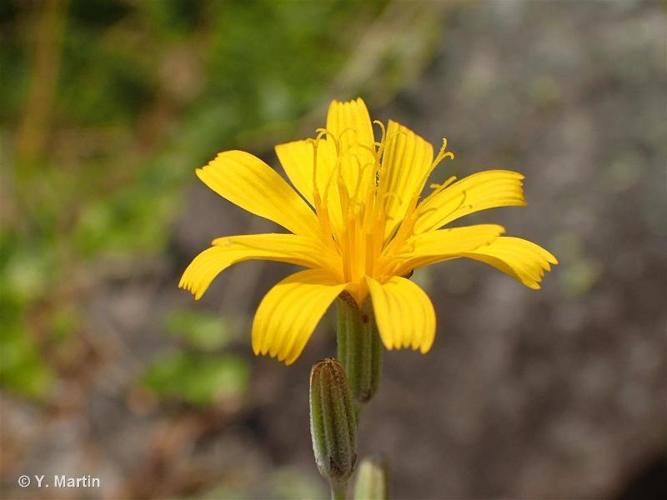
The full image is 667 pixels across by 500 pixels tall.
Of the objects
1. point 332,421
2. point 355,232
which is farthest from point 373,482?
point 355,232

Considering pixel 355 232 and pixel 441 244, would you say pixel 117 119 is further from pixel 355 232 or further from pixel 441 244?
pixel 441 244

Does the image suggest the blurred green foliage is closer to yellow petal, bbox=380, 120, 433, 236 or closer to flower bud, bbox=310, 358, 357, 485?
yellow petal, bbox=380, 120, 433, 236

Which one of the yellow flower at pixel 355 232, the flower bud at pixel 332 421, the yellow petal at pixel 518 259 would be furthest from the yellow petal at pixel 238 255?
the yellow petal at pixel 518 259

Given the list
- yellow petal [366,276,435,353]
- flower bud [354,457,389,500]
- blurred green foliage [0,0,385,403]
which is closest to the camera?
yellow petal [366,276,435,353]

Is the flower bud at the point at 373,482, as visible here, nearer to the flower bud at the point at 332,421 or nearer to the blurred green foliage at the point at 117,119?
the flower bud at the point at 332,421

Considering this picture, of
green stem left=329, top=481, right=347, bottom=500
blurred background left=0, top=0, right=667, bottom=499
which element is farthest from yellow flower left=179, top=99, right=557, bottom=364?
blurred background left=0, top=0, right=667, bottom=499

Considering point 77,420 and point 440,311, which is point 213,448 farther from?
point 440,311

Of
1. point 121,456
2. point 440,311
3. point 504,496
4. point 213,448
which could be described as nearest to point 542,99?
point 440,311
